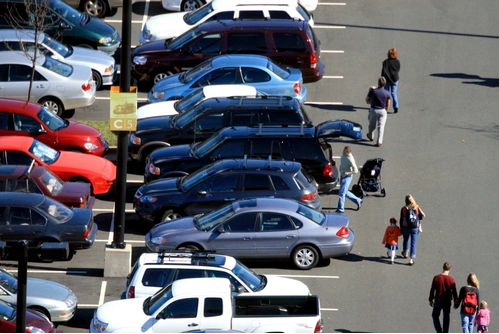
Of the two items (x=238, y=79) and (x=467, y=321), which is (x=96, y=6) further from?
(x=467, y=321)

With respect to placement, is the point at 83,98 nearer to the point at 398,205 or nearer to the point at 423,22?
the point at 398,205

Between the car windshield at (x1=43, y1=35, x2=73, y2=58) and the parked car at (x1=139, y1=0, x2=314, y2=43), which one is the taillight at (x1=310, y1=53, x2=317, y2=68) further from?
the car windshield at (x1=43, y1=35, x2=73, y2=58)

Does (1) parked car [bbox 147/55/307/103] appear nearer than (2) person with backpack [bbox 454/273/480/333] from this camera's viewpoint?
No

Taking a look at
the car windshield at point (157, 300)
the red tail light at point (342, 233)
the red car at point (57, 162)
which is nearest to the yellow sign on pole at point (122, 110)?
the red car at point (57, 162)

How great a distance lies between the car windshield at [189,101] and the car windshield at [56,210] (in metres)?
5.09

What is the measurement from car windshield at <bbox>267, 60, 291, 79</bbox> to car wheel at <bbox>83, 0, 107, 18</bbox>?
6775mm

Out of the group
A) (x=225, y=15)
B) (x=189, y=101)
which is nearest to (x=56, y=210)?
(x=189, y=101)

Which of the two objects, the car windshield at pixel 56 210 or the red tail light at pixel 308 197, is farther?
the red tail light at pixel 308 197

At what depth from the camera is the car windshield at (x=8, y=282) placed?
1919 cm

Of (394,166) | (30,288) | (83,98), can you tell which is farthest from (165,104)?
(30,288)

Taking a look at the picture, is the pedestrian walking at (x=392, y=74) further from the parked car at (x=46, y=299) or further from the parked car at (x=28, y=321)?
the parked car at (x=28, y=321)

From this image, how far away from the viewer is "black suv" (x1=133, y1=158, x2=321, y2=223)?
23.0 m

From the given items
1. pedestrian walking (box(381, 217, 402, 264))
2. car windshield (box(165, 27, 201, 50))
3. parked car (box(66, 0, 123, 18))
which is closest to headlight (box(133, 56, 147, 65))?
car windshield (box(165, 27, 201, 50))

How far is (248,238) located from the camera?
21656mm
